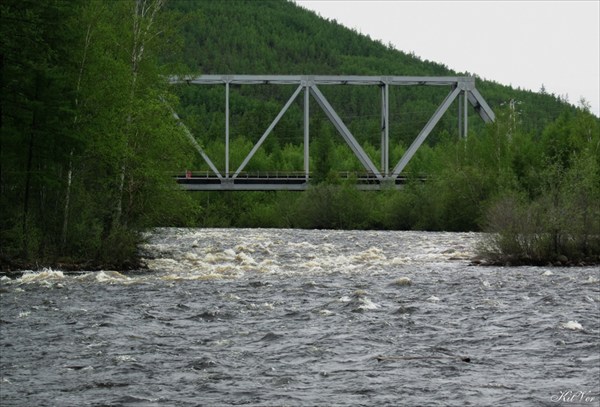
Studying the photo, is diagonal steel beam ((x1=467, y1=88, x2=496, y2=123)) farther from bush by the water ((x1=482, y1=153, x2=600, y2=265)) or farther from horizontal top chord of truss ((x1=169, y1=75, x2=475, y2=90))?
bush by the water ((x1=482, y1=153, x2=600, y2=265))

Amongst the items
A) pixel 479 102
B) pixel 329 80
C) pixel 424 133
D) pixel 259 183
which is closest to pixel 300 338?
pixel 424 133

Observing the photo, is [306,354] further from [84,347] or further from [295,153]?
[295,153]

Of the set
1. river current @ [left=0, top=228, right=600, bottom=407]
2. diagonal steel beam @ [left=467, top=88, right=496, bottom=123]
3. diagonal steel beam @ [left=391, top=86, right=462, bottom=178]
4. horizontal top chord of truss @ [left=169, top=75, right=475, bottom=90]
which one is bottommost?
river current @ [left=0, top=228, right=600, bottom=407]

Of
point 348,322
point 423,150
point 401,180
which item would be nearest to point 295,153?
point 423,150

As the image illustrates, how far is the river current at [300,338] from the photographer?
1080 cm

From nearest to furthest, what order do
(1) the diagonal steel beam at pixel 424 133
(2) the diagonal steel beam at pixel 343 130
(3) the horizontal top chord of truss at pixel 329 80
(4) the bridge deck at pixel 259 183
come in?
(2) the diagonal steel beam at pixel 343 130, (1) the diagonal steel beam at pixel 424 133, (4) the bridge deck at pixel 259 183, (3) the horizontal top chord of truss at pixel 329 80

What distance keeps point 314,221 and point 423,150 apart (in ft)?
168

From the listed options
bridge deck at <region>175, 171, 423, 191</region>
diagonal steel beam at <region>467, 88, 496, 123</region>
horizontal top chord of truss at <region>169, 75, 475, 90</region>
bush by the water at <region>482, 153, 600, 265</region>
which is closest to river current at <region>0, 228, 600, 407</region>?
bush by the water at <region>482, 153, 600, 265</region>

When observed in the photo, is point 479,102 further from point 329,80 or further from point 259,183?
point 259,183

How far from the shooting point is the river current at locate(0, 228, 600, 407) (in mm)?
10805

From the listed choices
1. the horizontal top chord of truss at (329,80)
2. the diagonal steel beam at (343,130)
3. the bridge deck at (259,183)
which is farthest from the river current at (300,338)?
the horizontal top chord of truss at (329,80)

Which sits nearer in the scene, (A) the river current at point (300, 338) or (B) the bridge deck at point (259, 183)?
(A) the river current at point (300, 338)

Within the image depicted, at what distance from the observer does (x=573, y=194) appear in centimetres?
2866

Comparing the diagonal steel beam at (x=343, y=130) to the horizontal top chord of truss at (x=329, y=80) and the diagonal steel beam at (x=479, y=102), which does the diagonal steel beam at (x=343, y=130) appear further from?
the diagonal steel beam at (x=479, y=102)
